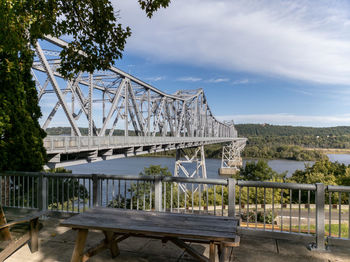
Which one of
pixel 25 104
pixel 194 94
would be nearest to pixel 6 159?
pixel 25 104

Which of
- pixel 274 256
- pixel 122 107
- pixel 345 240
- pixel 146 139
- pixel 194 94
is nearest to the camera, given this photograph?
pixel 274 256

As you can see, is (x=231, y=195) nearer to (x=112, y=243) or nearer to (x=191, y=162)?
(x=112, y=243)

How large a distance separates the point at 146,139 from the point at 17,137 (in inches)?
792

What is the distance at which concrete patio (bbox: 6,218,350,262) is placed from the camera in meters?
4.17

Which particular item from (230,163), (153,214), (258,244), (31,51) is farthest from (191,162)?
(230,163)

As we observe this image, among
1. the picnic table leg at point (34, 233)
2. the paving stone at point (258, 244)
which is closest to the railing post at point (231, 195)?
the paving stone at point (258, 244)

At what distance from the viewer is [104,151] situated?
2017 centimetres

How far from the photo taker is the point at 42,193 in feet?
20.1

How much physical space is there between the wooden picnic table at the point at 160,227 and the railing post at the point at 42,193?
2590mm

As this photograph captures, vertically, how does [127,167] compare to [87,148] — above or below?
below

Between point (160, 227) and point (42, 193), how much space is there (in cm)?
385

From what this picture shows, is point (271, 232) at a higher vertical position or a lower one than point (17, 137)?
lower

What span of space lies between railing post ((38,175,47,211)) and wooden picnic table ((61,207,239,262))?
8.50 ft

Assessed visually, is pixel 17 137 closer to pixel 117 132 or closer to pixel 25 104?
pixel 25 104
